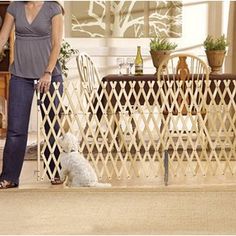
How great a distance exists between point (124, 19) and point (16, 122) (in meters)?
2.92

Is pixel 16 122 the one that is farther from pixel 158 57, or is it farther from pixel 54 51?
pixel 158 57

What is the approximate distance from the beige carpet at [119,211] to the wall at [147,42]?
9.23 ft

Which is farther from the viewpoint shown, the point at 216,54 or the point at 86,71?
the point at 86,71

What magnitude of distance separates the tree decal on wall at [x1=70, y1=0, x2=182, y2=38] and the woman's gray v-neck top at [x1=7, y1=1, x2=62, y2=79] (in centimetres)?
276

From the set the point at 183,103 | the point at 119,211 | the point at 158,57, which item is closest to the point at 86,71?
the point at 158,57

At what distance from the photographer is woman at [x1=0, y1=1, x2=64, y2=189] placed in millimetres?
3299

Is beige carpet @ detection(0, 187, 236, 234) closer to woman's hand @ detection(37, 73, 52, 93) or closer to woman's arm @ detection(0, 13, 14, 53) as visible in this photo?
woman's hand @ detection(37, 73, 52, 93)

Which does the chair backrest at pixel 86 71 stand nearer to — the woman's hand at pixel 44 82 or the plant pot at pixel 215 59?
the plant pot at pixel 215 59

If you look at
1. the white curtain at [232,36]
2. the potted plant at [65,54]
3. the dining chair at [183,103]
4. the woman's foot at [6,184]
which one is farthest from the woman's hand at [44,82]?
the white curtain at [232,36]

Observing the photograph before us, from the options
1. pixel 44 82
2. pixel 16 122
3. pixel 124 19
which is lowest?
pixel 16 122

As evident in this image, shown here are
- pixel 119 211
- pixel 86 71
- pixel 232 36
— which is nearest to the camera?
pixel 119 211

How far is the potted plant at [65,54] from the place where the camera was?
18.9ft

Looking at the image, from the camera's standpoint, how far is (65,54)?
5.78 meters

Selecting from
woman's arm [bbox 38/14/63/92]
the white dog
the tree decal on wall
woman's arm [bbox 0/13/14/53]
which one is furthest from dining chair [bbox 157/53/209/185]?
the tree decal on wall
